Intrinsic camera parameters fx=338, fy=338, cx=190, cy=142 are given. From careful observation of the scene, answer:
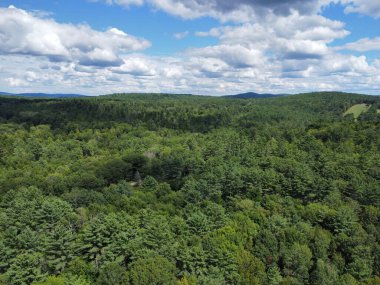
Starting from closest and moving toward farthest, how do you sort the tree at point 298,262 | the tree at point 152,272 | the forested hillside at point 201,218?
the tree at point 152,272 < the forested hillside at point 201,218 < the tree at point 298,262

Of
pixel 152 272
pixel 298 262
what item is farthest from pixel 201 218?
pixel 152 272

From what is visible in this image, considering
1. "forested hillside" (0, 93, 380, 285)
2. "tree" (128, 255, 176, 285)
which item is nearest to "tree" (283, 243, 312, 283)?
"forested hillside" (0, 93, 380, 285)

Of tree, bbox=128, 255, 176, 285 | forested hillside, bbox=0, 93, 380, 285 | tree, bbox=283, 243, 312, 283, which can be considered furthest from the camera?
tree, bbox=283, 243, 312, 283

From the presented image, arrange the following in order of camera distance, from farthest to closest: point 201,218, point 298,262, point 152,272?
point 201,218 < point 298,262 < point 152,272

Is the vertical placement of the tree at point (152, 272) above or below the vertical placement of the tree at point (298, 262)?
above

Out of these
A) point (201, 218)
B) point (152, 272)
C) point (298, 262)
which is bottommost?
point (298, 262)

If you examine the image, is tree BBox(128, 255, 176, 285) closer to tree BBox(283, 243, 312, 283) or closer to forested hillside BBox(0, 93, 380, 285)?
forested hillside BBox(0, 93, 380, 285)

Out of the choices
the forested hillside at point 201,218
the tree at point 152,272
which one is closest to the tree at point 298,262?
the forested hillside at point 201,218

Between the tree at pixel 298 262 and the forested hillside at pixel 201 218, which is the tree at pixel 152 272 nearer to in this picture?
the forested hillside at pixel 201 218

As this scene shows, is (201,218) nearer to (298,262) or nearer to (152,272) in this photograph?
(298,262)

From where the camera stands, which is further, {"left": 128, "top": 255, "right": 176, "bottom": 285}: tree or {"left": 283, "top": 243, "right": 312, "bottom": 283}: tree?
{"left": 283, "top": 243, "right": 312, "bottom": 283}: tree

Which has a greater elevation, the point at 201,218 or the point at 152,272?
the point at 152,272

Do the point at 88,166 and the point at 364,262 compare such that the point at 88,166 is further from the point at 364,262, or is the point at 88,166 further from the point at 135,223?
the point at 364,262
